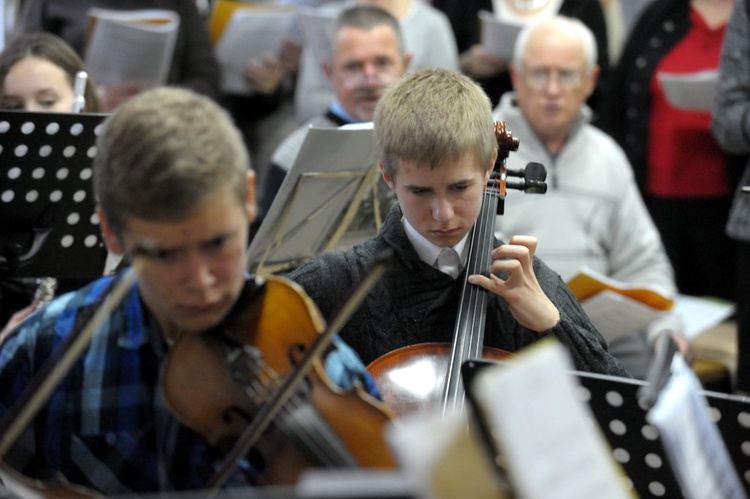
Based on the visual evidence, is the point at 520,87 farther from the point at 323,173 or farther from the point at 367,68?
the point at 323,173

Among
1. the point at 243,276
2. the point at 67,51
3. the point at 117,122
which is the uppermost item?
the point at 117,122

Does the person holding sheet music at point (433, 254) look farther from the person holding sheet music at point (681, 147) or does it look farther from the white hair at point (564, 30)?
the person holding sheet music at point (681, 147)

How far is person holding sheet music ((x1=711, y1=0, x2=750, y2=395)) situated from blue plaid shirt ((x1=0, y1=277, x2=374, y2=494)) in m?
1.76

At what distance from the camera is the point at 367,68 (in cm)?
280

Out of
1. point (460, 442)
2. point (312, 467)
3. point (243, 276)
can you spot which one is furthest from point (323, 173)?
point (460, 442)

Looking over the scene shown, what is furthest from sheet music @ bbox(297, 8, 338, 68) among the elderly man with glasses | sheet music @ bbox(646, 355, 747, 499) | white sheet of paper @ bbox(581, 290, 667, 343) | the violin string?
sheet music @ bbox(646, 355, 747, 499)

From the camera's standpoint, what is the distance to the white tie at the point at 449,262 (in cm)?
173

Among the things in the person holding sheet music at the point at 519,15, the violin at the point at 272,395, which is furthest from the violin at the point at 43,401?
the person holding sheet music at the point at 519,15

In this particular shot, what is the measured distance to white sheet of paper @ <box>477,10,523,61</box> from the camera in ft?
10.7

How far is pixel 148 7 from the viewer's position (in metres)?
3.32

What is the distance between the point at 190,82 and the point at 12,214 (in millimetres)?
1428

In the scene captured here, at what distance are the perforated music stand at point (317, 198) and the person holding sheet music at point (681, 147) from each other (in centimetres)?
135

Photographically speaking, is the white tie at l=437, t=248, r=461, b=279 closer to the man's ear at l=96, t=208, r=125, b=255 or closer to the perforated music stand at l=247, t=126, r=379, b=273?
the perforated music stand at l=247, t=126, r=379, b=273

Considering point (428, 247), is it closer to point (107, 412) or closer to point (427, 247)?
point (427, 247)
